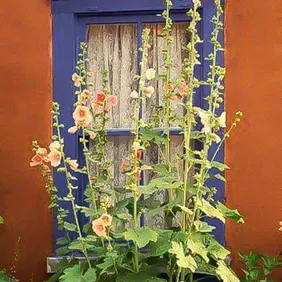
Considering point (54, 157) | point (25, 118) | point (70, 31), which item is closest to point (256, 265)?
point (54, 157)

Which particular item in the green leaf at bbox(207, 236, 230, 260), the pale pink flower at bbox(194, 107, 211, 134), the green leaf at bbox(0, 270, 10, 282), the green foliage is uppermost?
the pale pink flower at bbox(194, 107, 211, 134)

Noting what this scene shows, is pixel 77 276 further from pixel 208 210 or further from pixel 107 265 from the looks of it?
pixel 208 210

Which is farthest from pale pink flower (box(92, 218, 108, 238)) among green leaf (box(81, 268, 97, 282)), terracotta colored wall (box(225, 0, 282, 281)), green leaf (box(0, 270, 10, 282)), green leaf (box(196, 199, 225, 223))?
terracotta colored wall (box(225, 0, 282, 281))

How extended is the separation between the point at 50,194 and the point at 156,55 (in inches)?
48.4

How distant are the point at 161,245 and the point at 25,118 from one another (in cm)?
154

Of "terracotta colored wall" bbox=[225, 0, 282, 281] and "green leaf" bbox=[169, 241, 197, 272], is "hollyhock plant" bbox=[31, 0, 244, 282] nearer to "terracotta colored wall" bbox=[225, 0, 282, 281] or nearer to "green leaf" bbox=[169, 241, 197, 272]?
"green leaf" bbox=[169, 241, 197, 272]

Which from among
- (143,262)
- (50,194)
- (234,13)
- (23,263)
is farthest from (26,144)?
(234,13)

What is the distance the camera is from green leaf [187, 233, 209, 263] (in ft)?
13.4

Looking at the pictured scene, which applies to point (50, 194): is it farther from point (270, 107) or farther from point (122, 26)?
point (270, 107)

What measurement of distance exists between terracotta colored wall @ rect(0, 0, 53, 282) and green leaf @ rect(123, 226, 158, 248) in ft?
4.02

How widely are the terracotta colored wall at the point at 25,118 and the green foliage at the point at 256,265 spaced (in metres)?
1.39

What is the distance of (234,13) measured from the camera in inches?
200

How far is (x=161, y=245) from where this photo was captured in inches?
167

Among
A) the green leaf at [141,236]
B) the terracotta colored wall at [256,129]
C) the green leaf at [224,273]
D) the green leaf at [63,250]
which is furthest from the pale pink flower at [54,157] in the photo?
the terracotta colored wall at [256,129]
